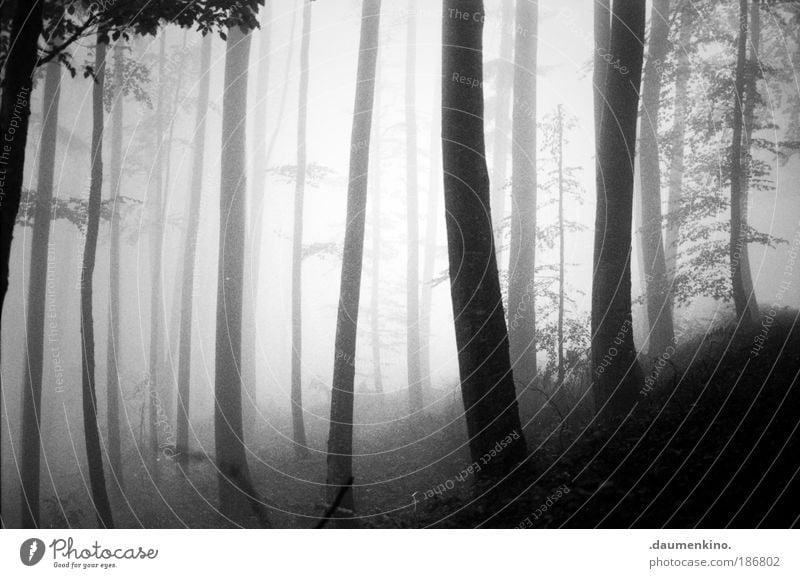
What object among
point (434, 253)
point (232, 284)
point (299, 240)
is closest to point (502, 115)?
point (434, 253)

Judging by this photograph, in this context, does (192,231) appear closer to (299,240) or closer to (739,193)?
(299,240)

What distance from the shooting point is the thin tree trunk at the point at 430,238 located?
12.3m

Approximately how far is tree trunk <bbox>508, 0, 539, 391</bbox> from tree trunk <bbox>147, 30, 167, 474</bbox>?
25.0ft

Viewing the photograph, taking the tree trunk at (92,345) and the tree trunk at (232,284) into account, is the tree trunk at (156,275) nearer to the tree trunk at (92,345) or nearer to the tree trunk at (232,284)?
the tree trunk at (92,345)

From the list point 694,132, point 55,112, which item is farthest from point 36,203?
point 694,132

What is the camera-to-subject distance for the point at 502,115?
11.8 meters

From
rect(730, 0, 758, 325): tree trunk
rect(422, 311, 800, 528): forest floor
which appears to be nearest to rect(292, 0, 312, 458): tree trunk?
rect(422, 311, 800, 528): forest floor

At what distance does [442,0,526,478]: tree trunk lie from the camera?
4.89 meters

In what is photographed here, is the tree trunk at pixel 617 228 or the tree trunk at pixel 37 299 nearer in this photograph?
the tree trunk at pixel 617 228

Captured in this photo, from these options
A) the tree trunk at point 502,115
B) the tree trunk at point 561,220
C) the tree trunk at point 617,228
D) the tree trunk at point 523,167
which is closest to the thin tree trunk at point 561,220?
the tree trunk at point 561,220

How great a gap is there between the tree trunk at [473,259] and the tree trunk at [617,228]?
5.13ft

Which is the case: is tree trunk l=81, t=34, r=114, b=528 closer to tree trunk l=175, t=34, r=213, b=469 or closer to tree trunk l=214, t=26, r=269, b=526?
tree trunk l=214, t=26, r=269, b=526

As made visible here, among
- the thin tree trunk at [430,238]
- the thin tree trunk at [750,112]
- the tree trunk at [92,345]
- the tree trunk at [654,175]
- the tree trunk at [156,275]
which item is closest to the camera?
the tree trunk at [92,345]
